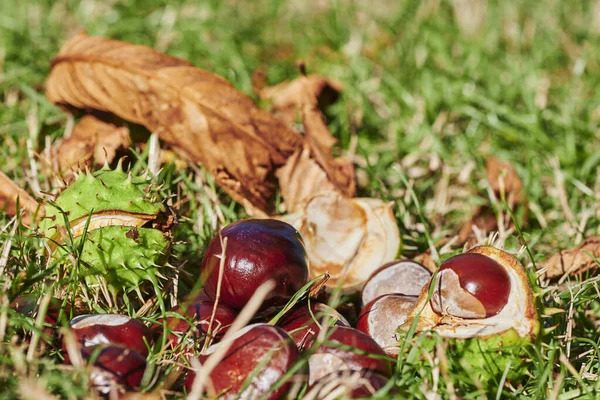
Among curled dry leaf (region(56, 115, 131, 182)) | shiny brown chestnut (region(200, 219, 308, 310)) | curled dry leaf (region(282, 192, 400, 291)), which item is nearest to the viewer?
shiny brown chestnut (region(200, 219, 308, 310))

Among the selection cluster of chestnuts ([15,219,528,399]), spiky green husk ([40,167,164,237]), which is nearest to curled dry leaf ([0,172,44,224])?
spiky green husk ([40,167,164,237])

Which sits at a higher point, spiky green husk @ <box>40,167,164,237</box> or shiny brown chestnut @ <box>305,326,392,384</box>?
spiky green husk @ <box>40,167,164,237</box>

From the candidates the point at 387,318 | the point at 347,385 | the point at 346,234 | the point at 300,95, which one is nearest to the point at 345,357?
the point at 347,385

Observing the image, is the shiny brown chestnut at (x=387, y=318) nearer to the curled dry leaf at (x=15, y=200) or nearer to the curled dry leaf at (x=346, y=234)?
the curled dry leaf at (x=346, y=234)

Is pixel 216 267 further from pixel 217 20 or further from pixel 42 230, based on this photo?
pixel 217 20

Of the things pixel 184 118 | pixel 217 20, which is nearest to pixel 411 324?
pixel 184 118

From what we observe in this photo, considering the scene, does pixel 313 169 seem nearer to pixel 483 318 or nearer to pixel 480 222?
pixel 480 222

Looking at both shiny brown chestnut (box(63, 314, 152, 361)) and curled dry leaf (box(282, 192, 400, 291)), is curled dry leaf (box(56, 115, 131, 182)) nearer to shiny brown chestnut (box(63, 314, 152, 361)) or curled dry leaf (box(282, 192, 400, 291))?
curled dry leaf (box(282, 192, 400, 291))

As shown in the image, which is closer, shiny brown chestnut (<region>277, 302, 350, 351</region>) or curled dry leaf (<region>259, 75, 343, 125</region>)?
shiny brown chestnut (<region>277, 302, 350, 351</region>)
